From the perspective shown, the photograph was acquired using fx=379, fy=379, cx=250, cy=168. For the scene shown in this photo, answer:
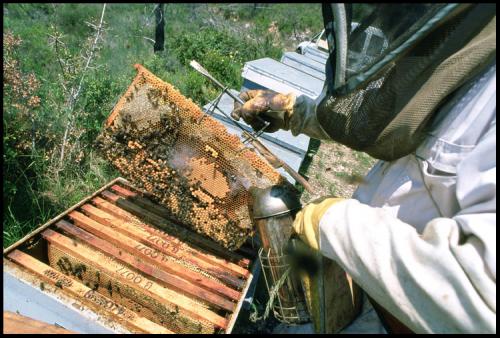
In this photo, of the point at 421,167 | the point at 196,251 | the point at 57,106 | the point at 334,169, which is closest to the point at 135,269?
the point at 196,251

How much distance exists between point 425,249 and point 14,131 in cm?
336

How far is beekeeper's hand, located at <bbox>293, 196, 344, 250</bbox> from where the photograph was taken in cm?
156

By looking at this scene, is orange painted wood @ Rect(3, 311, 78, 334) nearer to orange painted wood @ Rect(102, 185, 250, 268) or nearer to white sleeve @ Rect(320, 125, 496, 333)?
white sleeve @ Rect(320, 125, 496, 333)

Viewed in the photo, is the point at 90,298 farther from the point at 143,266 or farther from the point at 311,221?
the point at 311,221

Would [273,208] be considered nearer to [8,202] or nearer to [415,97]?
[415,97]

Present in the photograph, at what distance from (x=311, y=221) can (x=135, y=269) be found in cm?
124

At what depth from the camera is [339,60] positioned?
1650mm

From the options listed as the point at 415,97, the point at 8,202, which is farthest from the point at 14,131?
the point at 415,97

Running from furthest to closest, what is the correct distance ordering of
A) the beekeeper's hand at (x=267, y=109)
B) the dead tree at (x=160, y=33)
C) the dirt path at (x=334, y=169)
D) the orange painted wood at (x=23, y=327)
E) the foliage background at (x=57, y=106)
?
the dead tree at (x=160, y=33) → the dirt path at (x=334, y=169) → the foliage background at (x=57, y=106) → the beekeeper's hand at (x=267, y=109) → the orange painted wood at (x=23, y=327)

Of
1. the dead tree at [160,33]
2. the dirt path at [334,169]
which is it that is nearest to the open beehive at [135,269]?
the dirt path at [334,169]

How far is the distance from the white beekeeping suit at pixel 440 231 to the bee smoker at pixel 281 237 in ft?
1.16

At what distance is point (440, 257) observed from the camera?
3.98 feet

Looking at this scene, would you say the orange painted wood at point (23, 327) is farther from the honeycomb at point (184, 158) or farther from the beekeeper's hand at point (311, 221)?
the honeycomb at point (184, 158)

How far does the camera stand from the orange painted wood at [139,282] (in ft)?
6.82
